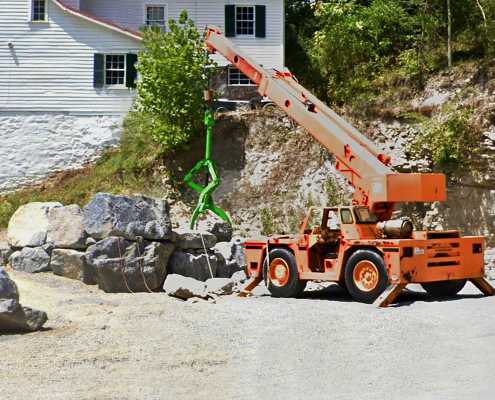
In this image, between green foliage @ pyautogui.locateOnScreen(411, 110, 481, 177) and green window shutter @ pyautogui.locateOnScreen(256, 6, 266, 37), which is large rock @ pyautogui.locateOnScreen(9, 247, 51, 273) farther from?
green window shutter @ pyautogui.locateOnScreen(256, 6, 266, 37)

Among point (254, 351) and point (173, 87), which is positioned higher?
point (173, 87)

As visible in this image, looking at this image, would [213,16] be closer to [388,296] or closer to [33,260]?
[33,260]

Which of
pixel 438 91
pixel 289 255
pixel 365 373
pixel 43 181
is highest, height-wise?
pixel 438 91

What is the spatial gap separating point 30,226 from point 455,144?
1314 centimetres

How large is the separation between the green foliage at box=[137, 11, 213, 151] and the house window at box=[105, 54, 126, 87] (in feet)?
9.17

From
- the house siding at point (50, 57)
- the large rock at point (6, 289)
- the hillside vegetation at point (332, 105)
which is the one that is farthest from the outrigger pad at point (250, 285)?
the house siding at point (50, 57)

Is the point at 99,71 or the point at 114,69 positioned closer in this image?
the point at 99,71

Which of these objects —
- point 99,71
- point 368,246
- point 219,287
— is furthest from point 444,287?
point 99,71

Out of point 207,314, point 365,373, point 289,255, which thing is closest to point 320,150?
point 289,255

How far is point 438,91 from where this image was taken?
25.3 meters

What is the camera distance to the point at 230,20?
31688mm

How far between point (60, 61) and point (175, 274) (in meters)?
17.0

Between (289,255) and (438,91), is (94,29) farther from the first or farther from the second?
(289,255)

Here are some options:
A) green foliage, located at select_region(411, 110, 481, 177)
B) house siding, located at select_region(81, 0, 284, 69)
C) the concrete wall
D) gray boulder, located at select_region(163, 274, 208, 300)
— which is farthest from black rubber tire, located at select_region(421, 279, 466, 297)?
the concrete wall
